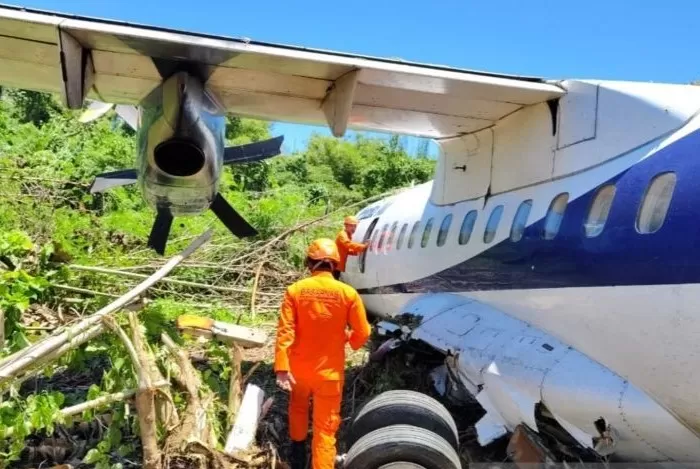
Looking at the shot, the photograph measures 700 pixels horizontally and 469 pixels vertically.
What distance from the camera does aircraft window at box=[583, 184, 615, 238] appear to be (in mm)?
4984

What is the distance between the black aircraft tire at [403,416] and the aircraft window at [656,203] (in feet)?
6.57

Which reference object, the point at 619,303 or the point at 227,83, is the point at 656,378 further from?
the point at 227,83

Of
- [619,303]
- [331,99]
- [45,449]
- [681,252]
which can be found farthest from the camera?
[331,99]

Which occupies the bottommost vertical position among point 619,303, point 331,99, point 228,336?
point 228,336

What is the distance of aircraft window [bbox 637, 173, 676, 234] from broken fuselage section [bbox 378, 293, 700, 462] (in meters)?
0.99

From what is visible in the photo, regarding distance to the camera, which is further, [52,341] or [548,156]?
[548,156]

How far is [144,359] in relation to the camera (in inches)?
208

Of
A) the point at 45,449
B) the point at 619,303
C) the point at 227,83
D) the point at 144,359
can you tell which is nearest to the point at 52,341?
the point at 144,359

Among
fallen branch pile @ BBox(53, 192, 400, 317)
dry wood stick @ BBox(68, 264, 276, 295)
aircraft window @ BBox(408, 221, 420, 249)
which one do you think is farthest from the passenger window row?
fallen branch pile @ BBox(53, 192, 400, 317)

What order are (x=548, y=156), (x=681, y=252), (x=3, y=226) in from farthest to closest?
1. (x=3, y=226)
2. (x=548, y=156)
3. (x=681, y=252)

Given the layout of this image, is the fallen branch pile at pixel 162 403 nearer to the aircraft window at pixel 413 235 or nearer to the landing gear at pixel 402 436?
the landing gear at pixel 402 436

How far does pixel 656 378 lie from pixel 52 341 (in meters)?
4.12

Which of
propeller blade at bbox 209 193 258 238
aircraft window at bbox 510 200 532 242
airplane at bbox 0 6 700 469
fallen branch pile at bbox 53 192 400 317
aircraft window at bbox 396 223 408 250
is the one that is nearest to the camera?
airplane at bbox 0 6 700 469

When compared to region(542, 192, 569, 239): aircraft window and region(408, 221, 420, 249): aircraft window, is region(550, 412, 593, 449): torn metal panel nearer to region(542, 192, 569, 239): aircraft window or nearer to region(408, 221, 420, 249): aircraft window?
region(542, 192, 569, 239): aircraft window
